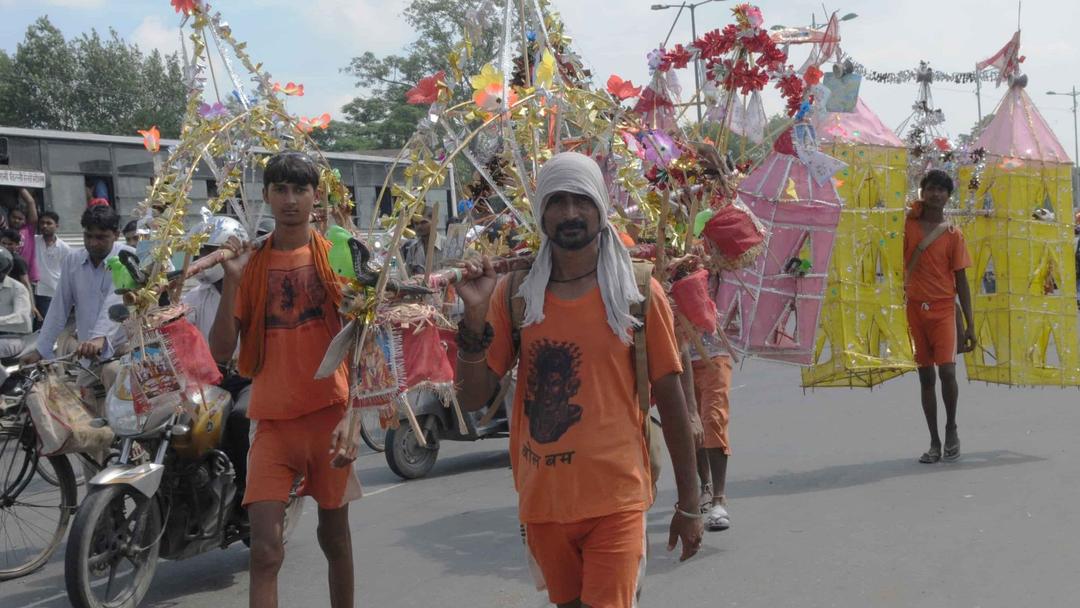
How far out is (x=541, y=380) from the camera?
124 inches

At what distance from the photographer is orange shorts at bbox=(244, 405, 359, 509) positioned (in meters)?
3.99

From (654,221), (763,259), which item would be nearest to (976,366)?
(763,259)

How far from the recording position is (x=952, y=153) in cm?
833

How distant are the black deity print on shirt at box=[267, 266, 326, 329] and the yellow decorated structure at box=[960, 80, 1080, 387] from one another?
590 cm

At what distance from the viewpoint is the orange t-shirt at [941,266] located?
7703 millimetres

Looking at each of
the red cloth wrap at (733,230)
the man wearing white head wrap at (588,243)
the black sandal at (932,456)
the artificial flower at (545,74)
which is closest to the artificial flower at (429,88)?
the artificial flower at (545,74)

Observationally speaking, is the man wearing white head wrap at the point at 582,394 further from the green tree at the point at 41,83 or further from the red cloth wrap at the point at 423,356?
the green tree at the point at 41,83

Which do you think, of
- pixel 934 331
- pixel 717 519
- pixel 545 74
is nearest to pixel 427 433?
pixel 717 519

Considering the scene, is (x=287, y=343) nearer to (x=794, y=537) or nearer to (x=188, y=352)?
(x=188, y=352)

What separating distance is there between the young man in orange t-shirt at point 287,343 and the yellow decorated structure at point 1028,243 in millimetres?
5886

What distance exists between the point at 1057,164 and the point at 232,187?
242 inches

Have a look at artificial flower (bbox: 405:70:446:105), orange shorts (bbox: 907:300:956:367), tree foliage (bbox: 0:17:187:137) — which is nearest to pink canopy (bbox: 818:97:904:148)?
orange shorts (bbox: 907:300:956:367)

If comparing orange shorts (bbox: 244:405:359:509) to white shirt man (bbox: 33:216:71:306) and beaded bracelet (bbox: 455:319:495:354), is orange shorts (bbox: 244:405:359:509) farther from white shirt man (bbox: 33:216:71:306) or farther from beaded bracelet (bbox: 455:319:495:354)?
white shirt man (bbox: 33:216:71:306)

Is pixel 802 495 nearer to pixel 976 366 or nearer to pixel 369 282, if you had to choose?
pixel 976 366
